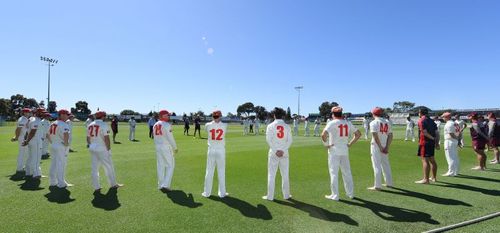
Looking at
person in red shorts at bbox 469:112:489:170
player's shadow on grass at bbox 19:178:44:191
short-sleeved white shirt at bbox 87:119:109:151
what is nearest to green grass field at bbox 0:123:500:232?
player's shadow on grass at bbox 19:178:44:191

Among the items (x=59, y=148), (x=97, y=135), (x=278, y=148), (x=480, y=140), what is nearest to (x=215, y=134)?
(x=278, y=148)

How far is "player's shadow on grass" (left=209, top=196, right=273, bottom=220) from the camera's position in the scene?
21.7ft

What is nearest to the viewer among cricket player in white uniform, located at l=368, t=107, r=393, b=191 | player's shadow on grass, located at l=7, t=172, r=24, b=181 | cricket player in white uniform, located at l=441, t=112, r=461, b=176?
cricket player in white uniform, located at l=368, t=107, r=393, b=191

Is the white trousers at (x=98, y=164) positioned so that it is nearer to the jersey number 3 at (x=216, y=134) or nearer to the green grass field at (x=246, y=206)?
the green grass field at (x=246, y=206)

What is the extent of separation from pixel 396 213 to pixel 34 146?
10.6 m

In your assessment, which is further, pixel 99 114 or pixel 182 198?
pixel 99 114

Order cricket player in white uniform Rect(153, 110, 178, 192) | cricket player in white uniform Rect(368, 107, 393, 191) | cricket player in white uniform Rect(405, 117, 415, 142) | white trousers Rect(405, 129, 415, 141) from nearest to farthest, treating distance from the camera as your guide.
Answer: cricket player in white uniform Rect(153, 110, 178, 192) < cricket player in white uniform Rect(368, 107, 393, 191) < cricket player in white uniform Rect(405, 117, 415, 142) < white trousers Rect(405, 129, 415, 141)

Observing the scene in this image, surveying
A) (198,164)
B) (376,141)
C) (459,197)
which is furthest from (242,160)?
(459,197)

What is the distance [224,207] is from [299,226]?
6.02 feet

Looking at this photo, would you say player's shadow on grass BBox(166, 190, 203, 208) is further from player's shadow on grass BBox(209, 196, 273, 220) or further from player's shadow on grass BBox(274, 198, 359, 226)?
player's shadow on grass BBox(274, 198, 359, 226)

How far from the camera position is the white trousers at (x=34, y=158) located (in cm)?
1082

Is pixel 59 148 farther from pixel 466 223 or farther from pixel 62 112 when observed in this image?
pixel 466 223

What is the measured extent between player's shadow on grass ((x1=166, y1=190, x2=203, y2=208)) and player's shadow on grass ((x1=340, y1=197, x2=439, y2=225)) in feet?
11.6

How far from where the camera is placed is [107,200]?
7.80 m
